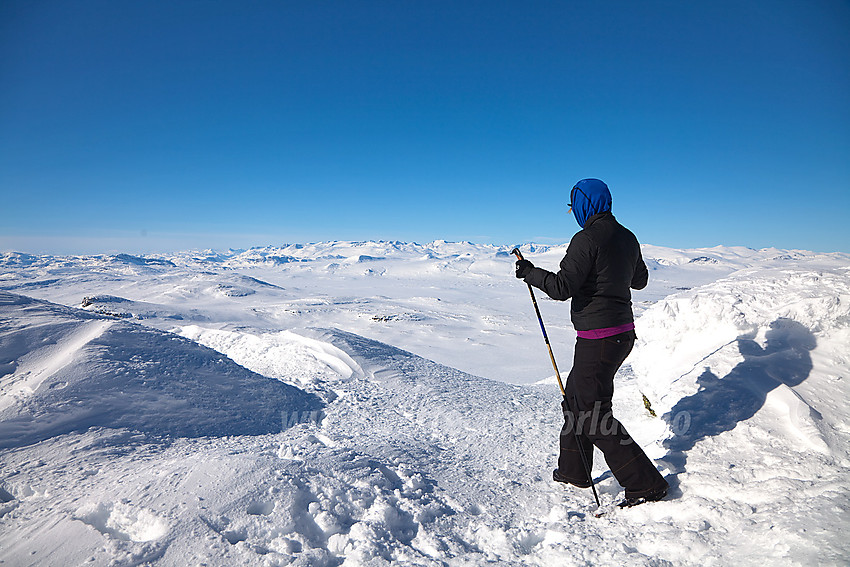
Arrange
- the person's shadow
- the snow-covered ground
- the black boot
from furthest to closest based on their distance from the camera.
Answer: the person's shadow
the black boot
the snow-covered ground

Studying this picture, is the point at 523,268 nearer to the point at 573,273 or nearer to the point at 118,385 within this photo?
the point at 573,273

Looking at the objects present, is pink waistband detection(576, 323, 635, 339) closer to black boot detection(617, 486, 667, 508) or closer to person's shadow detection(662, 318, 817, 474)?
black boot detection(617, 486, 667, 508)

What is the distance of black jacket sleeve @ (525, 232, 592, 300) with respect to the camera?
2.70m

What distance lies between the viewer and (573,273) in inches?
107

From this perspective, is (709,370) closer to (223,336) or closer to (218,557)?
(218,557)

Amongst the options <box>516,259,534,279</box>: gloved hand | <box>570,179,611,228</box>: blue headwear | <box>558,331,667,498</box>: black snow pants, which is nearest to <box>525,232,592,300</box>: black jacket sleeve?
<box>516,259,534,279</box>: gloved hand

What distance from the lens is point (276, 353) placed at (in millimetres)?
8297

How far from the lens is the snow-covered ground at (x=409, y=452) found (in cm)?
226

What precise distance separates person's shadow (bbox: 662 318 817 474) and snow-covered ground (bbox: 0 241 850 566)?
22 millimetres

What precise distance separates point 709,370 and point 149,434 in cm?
600

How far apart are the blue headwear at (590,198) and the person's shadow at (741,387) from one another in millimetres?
2037

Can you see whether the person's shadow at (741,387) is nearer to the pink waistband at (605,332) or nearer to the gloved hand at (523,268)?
the pink waistband at (605,332)

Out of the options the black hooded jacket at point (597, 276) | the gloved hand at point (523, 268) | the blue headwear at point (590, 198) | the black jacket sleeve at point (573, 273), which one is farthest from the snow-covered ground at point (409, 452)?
the blue headwear at point (590, 198)

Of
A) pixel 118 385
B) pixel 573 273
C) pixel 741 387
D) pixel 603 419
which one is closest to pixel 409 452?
pixel 603 419
